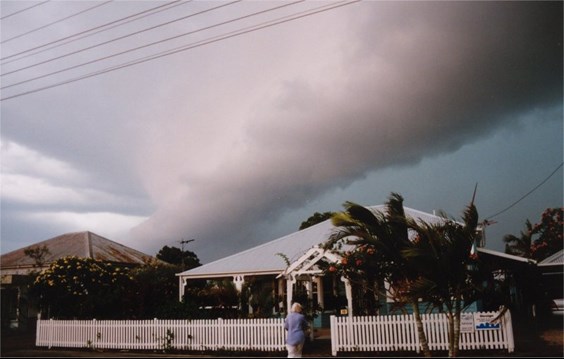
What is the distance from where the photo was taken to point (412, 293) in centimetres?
1140

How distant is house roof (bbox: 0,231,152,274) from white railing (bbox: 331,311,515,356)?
63.0ft

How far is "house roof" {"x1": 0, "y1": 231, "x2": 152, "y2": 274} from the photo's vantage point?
29.5 metres

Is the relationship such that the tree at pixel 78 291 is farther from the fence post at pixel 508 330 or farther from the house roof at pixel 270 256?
the fence post at pixel 508 330

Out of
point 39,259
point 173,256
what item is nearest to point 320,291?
point 39,259

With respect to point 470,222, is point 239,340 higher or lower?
lower

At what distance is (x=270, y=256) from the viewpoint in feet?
76.3

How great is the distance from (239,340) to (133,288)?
17.0 ft

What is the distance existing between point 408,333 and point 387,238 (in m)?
2.71

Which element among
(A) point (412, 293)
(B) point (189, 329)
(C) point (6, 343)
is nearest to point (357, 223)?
(A) point (412, 293)

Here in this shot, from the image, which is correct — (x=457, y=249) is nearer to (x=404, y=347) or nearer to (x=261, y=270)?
(x=404, y=347)

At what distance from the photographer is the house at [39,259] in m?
27.1

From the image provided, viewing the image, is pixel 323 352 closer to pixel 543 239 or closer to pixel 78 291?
pixel 78 291

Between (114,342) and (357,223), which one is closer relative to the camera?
(357,223)

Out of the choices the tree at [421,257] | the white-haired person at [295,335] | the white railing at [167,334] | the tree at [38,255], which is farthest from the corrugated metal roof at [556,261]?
the tree at [38,255]
